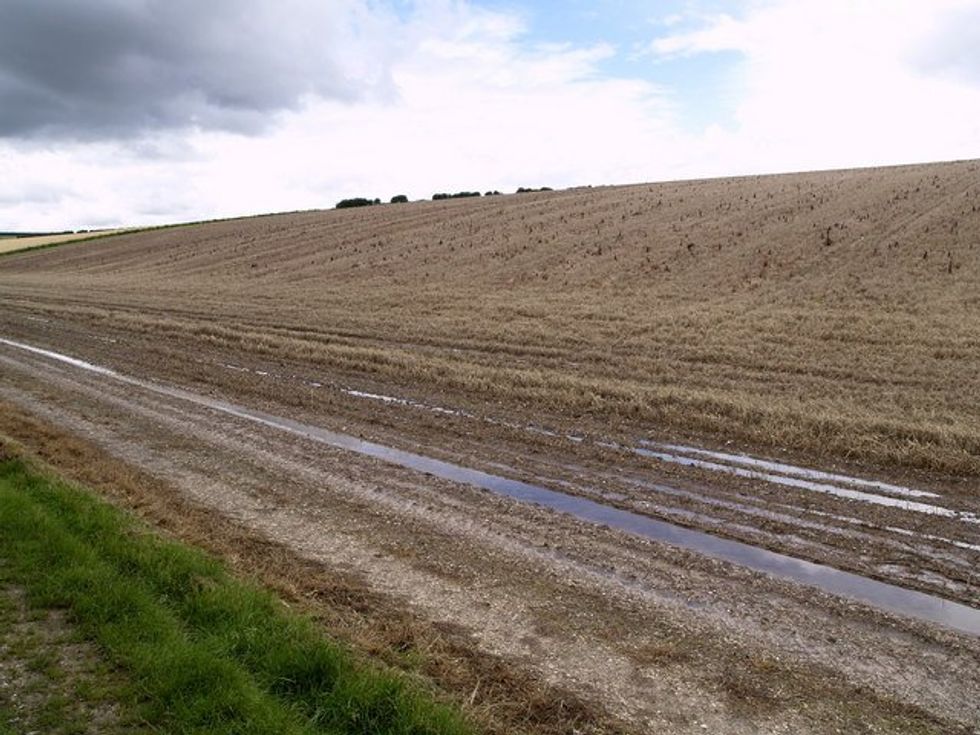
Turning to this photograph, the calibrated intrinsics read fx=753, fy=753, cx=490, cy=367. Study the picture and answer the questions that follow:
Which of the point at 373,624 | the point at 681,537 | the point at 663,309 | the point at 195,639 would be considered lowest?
the point at 681,537

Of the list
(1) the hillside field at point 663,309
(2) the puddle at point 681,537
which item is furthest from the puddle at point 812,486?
(2) the puddle at point 681,537

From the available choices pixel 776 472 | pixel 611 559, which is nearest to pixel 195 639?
pixel 611 559

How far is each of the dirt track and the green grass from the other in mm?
1349

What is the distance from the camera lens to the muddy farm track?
621 centimetres

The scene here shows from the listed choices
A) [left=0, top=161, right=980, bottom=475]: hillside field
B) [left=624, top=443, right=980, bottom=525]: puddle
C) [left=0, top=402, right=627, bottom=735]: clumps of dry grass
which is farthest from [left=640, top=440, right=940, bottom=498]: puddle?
[left=0, top=402, right=627, bottom=735]: clumps of dry grass

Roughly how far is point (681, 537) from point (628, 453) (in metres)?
3.09

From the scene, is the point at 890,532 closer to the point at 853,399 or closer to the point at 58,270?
the point at 853,399

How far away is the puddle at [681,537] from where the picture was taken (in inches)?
282

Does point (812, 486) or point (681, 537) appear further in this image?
point (812, 486)

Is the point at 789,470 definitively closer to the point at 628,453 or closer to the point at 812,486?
the point at 812,486

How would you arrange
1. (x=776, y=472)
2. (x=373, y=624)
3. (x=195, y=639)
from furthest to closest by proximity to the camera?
(x=776, y=472) < (x=373, y=624) < (x=195, y=639)

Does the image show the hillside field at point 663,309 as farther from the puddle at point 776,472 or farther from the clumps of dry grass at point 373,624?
the clumps of dry grass at point 373,624

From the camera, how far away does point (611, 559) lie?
8031mm

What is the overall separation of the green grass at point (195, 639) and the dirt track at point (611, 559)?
1349 mm
